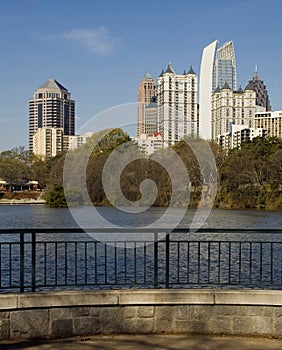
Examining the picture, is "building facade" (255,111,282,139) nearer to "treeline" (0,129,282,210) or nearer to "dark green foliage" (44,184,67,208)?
"treeline" (0,129,282,210)

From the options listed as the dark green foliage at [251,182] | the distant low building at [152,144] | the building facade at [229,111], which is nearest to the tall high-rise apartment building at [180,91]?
the building facade at [229,111]

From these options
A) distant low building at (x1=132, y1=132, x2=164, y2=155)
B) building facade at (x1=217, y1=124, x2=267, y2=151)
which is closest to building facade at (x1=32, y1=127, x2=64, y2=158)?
building facade at (x1=217, y1=124, x2=267, y2=151)

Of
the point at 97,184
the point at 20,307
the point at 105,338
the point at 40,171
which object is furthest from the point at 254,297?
the point at 40,171

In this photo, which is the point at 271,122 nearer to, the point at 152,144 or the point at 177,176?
the point at 177,176

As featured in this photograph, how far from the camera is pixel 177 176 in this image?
62.4 meters

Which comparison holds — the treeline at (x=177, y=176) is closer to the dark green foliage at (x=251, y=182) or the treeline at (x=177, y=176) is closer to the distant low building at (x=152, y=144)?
the dark green foliage at (x=251, y=182)

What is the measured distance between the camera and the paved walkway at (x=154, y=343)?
6281 millimetres

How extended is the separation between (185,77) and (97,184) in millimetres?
106868

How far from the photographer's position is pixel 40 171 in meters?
105

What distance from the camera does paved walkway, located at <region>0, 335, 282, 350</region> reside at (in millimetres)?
6281

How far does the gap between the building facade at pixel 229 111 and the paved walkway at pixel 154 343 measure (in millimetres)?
175499

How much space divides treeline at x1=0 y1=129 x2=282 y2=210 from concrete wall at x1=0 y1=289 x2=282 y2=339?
49028mm

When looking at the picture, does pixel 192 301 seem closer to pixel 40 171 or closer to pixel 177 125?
pixel 177 125

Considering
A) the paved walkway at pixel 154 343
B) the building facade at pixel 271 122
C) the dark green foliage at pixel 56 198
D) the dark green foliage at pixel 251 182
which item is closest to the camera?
the paved walkway at pixel 154 343
